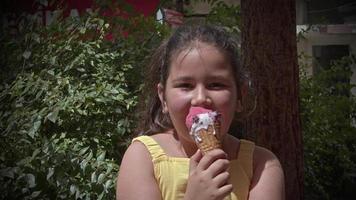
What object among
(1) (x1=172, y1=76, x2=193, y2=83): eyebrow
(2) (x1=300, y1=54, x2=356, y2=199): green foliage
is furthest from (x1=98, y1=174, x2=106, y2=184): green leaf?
(2) (x1=300, y1=54, x2=356, y2=199): green foliage

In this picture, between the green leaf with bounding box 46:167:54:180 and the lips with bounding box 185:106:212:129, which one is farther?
the green leaf with bounding box 46:167:54:180

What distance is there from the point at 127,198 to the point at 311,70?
161 inches

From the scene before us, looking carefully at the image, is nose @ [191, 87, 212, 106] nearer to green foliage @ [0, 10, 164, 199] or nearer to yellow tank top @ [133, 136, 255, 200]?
yellow tank top @ [133, 136, 255, 200]

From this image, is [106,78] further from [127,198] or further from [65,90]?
[127,198]

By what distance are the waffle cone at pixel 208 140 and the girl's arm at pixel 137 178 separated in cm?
21

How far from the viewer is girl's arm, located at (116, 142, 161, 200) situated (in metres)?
1.50

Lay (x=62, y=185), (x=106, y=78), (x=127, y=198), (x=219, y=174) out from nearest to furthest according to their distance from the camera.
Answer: (x=219, y=174)
(x=127, y=198)
(x=62, y=185)
(x=106, y=78)

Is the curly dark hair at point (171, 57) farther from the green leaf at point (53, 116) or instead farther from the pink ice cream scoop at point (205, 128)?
the green leaf at point (53, 116)

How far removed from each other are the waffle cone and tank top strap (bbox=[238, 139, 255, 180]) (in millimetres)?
239

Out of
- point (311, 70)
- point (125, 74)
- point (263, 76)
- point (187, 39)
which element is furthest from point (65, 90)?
point (311, 70)

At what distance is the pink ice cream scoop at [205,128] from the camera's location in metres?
1.42

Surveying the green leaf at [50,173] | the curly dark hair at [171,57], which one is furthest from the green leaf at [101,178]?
the curly dark hair at [171,57]

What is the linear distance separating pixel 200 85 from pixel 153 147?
278 mm

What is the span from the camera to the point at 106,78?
312 centimetres
